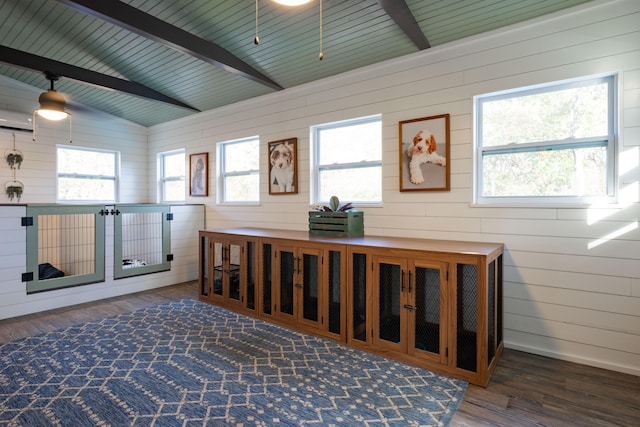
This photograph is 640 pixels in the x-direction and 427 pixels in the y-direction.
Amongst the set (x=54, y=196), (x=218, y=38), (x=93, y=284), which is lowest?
(x=93, y=284)

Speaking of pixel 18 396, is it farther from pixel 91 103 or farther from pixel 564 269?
pixel 91 103

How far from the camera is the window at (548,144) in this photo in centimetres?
247

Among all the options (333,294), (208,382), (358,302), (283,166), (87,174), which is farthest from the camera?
(87,174)

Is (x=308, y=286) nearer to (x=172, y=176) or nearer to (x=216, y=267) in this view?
(x=216, y=267)

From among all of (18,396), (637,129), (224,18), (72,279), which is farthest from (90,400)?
(637,129)

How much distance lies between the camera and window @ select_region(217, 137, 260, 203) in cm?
473

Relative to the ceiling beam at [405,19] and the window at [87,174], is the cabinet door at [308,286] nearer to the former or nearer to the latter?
the ceiling beam at [405,19]

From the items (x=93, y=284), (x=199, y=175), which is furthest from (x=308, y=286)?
(x=199, y=175)

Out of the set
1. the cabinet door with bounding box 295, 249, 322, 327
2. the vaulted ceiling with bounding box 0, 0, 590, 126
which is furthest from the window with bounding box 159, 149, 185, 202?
the cabinet door with bounding box 295, 249, 322, 327

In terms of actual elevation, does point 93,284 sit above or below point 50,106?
below

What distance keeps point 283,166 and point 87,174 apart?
12.2 feet

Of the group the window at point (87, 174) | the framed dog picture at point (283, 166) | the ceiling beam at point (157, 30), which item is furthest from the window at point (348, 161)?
the window at point (87, 174)

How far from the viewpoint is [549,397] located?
81.1 inches

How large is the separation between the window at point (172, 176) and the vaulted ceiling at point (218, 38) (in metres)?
1.33
